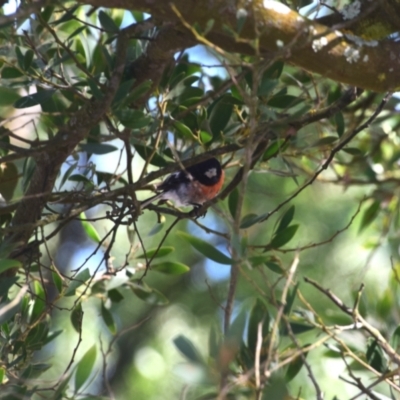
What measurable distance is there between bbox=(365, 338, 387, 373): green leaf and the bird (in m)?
1.20

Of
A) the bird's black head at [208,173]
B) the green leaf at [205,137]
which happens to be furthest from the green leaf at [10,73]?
the bird's black head at [208,173]

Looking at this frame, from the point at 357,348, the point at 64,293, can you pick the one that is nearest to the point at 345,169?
the point at 357,348

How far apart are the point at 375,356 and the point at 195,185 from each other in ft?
4.07

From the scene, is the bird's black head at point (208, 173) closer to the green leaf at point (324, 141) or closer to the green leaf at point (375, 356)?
the green leaf at point (324, 141)

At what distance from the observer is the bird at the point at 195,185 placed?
3422 mm

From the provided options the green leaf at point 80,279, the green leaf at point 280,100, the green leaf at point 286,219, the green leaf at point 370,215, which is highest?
the green leaf at point 280,100

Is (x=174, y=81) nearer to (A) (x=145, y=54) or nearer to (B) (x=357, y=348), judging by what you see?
(A) (x=145, y=54)

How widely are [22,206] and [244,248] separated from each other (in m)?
0.91

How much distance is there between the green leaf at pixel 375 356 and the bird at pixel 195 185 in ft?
3.93

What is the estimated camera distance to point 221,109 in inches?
101

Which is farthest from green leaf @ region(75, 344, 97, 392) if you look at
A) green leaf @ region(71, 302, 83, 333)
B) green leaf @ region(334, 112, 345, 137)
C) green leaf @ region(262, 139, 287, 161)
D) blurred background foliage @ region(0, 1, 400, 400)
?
green leaf @ region(334, 112, 345, 137)

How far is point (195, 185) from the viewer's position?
11.1 feet

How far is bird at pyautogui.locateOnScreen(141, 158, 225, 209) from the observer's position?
3.42m

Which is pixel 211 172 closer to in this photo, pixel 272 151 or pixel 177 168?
pixel 272 151
